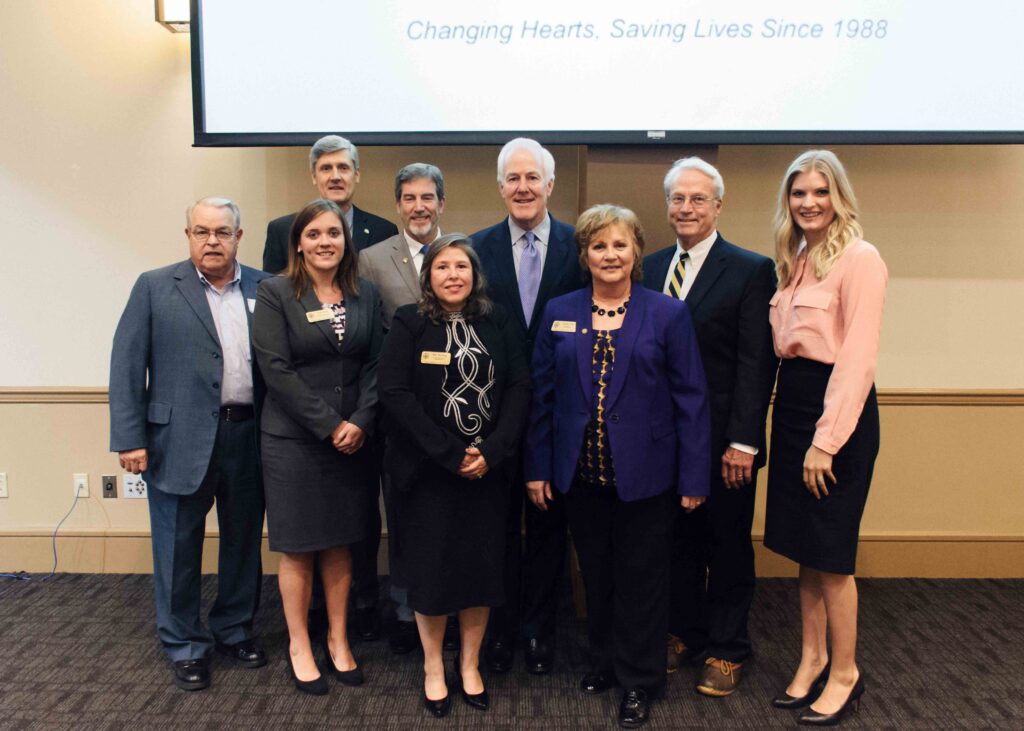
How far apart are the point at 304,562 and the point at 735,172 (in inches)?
92.2

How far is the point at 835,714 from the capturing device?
2270mm

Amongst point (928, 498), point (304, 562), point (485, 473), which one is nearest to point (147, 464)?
point (304, 562)

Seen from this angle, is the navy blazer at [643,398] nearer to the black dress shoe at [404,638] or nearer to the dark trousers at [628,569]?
the dark trousers at [628,569]

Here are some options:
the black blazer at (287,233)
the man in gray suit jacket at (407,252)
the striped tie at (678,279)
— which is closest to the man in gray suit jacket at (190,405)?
the black blazer at (287,233)

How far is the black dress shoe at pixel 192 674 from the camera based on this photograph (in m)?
2.46

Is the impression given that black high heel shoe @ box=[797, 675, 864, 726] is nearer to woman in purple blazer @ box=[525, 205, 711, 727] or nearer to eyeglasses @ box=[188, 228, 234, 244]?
woman in purple blazer @ box=[525, 205, 711, 727]

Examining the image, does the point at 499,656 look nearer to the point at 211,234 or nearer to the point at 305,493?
the point at 305,493

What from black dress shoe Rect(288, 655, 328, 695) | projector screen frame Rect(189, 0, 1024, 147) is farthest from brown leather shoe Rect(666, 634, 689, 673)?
projector screen frame Rect(189, 0, 1024, 147)

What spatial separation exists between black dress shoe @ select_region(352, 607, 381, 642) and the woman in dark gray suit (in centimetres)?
32

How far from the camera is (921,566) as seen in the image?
343 centimetres

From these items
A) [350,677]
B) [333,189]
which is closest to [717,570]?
[350,677]

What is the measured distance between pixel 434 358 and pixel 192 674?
1.32 metres

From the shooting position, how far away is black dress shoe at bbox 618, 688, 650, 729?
2.25 metres

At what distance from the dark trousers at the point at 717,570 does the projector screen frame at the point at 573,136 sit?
1402mm
